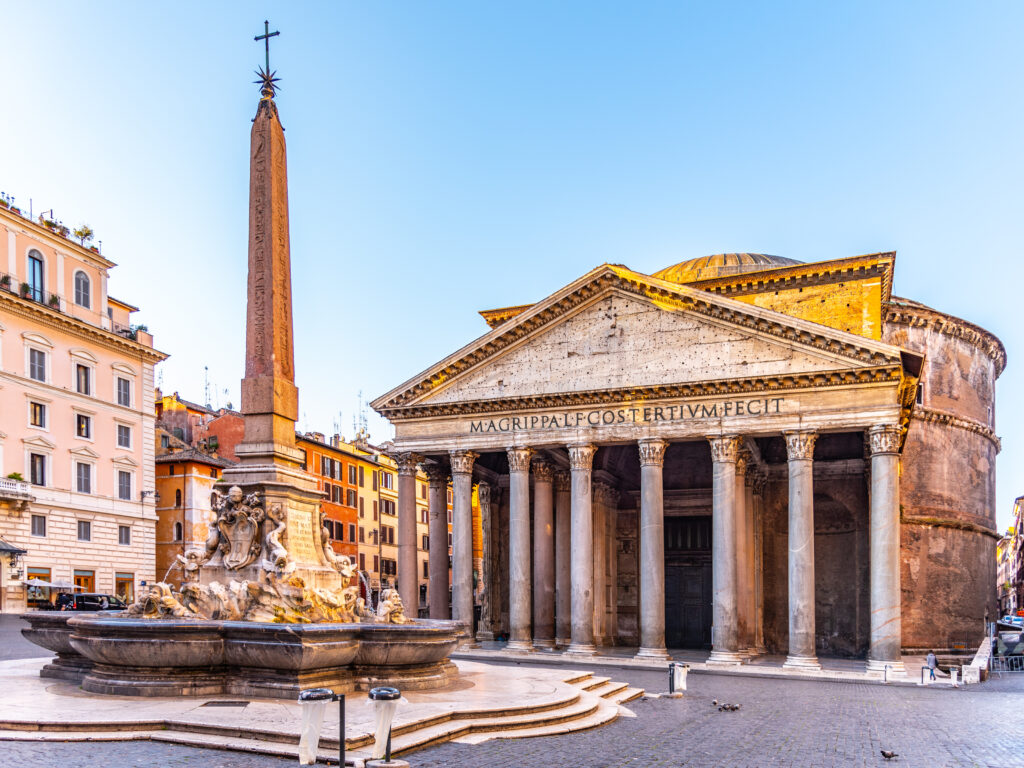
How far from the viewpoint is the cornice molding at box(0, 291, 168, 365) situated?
3456 cm

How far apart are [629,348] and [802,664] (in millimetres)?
9149

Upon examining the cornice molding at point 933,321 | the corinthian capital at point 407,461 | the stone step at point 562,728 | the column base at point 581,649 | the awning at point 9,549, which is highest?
the cornice molding at point 933,321

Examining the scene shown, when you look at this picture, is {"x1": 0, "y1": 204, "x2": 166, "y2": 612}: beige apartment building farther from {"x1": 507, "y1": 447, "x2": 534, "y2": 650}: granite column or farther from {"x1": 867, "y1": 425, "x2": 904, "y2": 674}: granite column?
{"x1": 867, "y1": 425, "x2": 904, "y2": 674}: granite column

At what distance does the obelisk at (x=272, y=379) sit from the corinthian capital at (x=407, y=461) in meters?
15.6

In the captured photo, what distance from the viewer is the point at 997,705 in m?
17.7

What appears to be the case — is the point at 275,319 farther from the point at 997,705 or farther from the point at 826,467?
the point at 826,467

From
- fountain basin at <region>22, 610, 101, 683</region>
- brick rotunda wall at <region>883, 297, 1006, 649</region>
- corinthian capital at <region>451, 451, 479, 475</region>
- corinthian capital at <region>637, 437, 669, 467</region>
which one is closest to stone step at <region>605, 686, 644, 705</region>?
fountain basin at <region>22, 610, 101, 683</region>

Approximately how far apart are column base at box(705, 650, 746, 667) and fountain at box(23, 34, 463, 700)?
12.1 m

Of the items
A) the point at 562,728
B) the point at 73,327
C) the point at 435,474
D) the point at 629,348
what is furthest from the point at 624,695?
the point at 73,327

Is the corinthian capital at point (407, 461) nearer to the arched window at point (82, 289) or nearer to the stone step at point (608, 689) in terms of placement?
the stone step at point (608, 689)

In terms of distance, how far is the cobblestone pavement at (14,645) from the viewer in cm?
1878

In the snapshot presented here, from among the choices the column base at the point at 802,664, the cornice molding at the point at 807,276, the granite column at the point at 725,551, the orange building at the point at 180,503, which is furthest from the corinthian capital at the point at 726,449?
the orange building at the point at 180,503

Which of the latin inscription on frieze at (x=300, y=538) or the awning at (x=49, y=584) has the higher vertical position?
the latin inscription on frieze at (x=300, y=538)

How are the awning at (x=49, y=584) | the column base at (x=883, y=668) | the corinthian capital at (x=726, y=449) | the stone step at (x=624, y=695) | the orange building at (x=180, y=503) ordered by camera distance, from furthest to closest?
the orange building at (x=180, y=503) → the awning at (x=49, y=584) → the corinthian capital at (x=726, y=449) → the column base at (x=883, y=668) → the stone step at (x=624, y=695)
